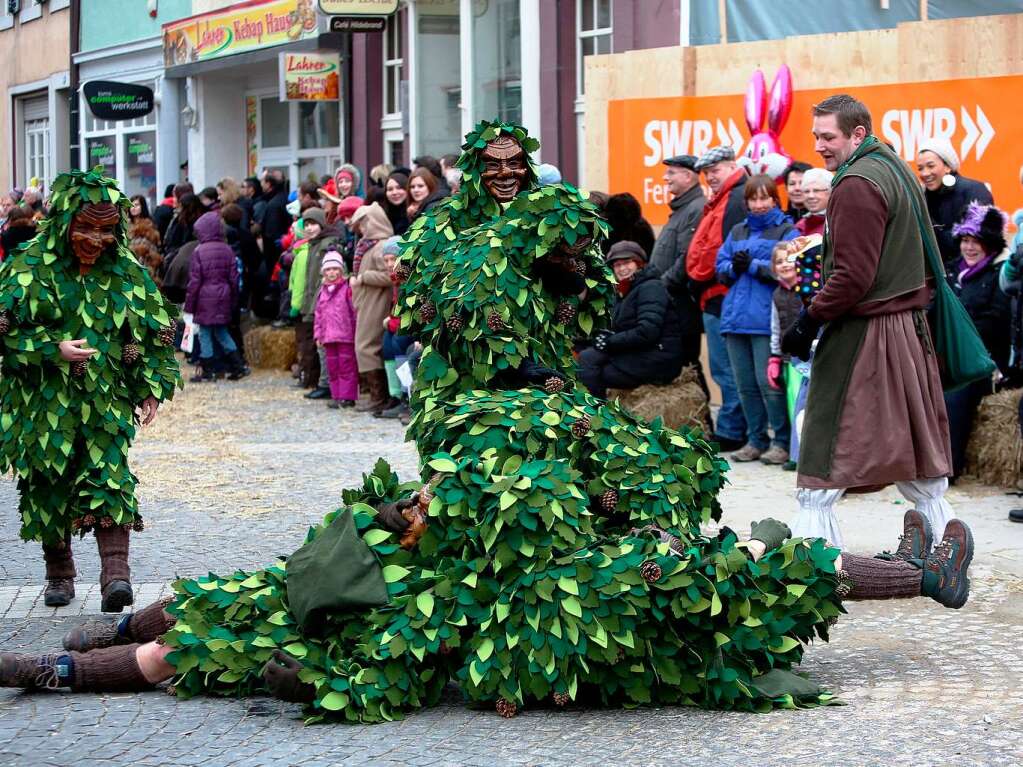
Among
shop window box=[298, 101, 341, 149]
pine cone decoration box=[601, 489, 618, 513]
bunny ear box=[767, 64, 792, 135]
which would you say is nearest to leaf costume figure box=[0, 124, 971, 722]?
pine cone decoration box=[601, 489, 618, 513]

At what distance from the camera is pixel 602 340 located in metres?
11.3

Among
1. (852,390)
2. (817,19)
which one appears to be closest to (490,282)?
(852,390)

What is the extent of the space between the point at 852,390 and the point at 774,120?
5.95 meters

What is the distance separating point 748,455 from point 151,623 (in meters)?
5.88

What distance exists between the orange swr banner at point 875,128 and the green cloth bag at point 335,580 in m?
6.44

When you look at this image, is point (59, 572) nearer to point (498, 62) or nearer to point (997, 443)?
point (997, 443)

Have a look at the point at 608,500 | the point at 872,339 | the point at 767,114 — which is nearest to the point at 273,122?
the point at 767,114

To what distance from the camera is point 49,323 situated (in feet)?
23.8

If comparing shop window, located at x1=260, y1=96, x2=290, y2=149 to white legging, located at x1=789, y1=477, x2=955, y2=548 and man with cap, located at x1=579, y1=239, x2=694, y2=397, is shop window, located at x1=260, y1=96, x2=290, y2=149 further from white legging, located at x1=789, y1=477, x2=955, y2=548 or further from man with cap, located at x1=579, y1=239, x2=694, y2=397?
white legging, located at x1=789, y1=477, x2=955, y2=548

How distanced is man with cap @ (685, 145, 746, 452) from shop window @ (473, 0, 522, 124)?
7.05 m

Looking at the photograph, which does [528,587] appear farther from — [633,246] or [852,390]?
[633,246]

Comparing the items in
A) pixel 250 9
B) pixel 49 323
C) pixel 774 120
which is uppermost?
pixel 250 9

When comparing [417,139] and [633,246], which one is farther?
[417,139]

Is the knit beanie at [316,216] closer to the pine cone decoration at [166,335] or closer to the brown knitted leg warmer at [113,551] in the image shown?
the pine cone decoration at [166,335]
